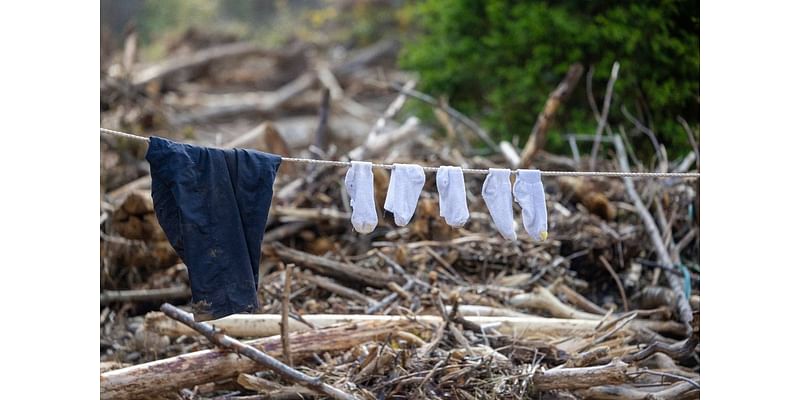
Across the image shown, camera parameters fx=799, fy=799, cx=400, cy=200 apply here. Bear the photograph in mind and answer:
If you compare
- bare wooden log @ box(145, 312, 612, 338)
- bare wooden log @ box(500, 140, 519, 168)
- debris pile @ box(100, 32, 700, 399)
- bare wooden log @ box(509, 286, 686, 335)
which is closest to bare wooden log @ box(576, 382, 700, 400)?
debris pile @ box(100, 32, 700, 399)

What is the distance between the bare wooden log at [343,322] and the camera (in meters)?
5.03

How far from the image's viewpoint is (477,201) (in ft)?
22.8

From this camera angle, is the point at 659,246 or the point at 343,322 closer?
the point at 343,322

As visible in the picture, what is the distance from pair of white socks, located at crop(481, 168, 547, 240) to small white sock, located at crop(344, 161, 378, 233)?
56cm

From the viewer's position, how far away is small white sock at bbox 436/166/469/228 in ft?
12.4

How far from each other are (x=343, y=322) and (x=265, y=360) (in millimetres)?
730

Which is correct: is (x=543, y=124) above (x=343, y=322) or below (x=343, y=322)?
above

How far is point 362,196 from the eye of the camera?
12.2 feet

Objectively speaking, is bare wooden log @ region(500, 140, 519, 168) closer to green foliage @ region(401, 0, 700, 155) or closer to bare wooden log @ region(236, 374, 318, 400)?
green foliage @ region(401, 0, 700, 155)

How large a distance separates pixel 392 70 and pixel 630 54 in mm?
7337

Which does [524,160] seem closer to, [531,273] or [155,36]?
[531,273]

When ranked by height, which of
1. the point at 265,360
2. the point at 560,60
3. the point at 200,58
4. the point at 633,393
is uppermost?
the point at 200,58

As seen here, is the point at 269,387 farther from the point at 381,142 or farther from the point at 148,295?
the point at 381,142

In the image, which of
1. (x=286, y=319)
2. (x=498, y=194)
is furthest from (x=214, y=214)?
(x=498, y=194)
